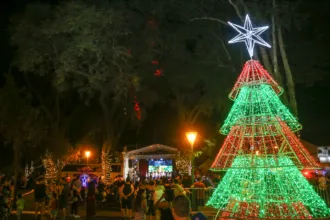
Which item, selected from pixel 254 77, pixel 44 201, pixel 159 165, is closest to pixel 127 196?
pixel 44 201

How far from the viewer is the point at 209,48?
59.2 feet

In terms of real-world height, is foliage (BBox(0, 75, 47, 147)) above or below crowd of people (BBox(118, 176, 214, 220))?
above

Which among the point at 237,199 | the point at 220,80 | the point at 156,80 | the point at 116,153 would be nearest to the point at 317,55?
the point at 220,80

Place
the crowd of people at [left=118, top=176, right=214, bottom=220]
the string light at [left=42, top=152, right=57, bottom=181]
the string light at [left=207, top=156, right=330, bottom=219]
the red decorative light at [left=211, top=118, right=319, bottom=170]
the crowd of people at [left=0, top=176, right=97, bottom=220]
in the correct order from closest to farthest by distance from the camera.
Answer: the crowd of people at [left=118, top=176, right=214, bottom=220] < the string light at [left=207, top=156, right=330, bottom=219] < the red decorative light at [left=211, top=118, right=319, bottom=170] < the crowd of people at [left=0, top=176, right=97, bottom=220] < the string light at [left=42, top=152, right=57, bottom=181]

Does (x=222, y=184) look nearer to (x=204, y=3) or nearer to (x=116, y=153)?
(x=204, y=3)

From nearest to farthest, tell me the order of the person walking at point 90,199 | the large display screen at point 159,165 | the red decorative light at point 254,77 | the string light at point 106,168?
the red decorative light at point 254,77
the person walking at point 90,199
the string light at point 106,168
the large display screen at point 159,165

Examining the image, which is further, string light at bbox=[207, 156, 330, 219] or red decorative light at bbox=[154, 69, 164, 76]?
red decorative light at bbox=[154, 69, 164, 76]

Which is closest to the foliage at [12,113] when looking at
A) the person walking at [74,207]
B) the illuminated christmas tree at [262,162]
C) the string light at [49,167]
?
the string light at [49,167]

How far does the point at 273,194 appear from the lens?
29.2 ft

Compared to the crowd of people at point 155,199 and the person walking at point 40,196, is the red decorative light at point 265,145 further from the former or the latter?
the person walking at point 40,196

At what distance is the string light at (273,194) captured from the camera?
8.82 m

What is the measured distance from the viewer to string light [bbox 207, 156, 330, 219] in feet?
28.9

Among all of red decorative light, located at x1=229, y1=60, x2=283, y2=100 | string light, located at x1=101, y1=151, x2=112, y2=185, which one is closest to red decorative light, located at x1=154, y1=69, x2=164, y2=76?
string light, located at x1=101, y1=151, x2=112, y2=185

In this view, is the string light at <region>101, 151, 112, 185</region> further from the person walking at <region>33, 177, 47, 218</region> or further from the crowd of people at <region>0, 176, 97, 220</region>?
the person walking at <region>33, 177, 47, 218</region>
